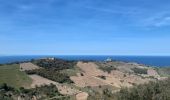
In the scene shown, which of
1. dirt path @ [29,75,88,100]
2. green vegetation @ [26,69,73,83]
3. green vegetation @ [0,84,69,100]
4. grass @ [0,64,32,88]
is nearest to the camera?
green vegetation @ [0,84,69,100]

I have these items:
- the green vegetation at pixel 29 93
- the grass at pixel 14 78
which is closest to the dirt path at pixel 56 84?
the grass at pixel 14 78

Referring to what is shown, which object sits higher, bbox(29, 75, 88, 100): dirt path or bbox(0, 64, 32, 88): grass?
bbox(0, 64, 32, 88): grass

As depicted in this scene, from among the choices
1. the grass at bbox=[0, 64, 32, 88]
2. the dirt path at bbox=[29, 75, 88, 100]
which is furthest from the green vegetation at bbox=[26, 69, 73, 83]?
the grass at bbox=[0, 64, 32, 88]

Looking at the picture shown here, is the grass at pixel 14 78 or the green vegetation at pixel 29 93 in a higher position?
the grass at pixel 14 78

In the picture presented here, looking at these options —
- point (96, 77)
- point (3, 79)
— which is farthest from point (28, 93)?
point (96, 77)

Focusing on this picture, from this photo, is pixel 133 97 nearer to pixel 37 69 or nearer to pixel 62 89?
pixel 62 89

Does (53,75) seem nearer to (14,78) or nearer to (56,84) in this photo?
(56,84)

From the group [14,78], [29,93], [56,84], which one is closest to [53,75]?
[56,84]

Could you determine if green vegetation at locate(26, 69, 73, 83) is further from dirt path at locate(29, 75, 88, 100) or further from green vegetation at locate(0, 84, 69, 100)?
green vegetation at locate(0, 84, 69, 100)

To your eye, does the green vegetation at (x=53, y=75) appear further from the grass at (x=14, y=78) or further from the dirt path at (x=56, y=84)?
the grass at (x=14, y=78)
